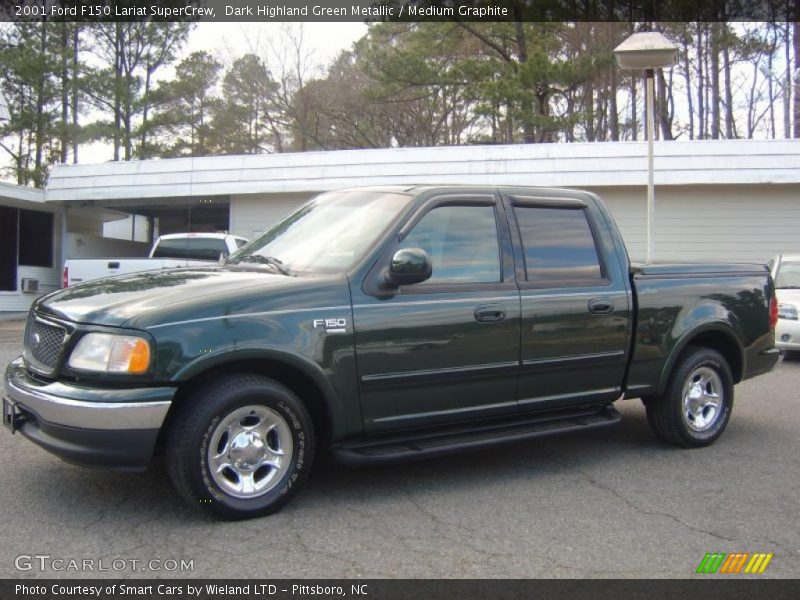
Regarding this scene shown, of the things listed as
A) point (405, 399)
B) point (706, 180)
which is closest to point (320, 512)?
point (405, 399)

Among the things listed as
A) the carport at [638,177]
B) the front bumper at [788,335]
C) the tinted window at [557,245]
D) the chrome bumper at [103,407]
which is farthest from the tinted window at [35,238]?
the tinted window at [557,245]

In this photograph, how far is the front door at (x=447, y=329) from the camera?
4.38 metres

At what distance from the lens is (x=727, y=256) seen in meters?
16.0

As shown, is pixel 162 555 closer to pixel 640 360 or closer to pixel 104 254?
pixel 640 360

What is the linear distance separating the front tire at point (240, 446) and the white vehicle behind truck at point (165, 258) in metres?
8.16

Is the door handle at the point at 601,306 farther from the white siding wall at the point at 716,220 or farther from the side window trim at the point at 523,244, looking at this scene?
the white siding wall at the point at 716,220

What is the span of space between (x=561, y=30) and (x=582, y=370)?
82.9 ft

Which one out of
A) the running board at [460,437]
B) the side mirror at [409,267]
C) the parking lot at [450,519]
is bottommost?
the parking lot at [450,519]

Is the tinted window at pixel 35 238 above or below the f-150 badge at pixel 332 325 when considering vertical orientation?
above

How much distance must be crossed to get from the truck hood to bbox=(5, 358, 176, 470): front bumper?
35 cm

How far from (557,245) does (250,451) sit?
249cm

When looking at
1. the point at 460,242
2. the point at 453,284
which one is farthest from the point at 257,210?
the point at 453,284

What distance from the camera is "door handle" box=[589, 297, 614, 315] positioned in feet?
16.9

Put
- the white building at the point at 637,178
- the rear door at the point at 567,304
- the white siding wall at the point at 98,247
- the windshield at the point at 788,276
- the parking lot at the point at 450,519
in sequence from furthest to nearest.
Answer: the white siding wall at the point at 98,247 → the white building at the point at 637,178 → the windshield at the point at 788,276 → the rear door at the point at 567,304 → the parking lot at the point at 450,519
